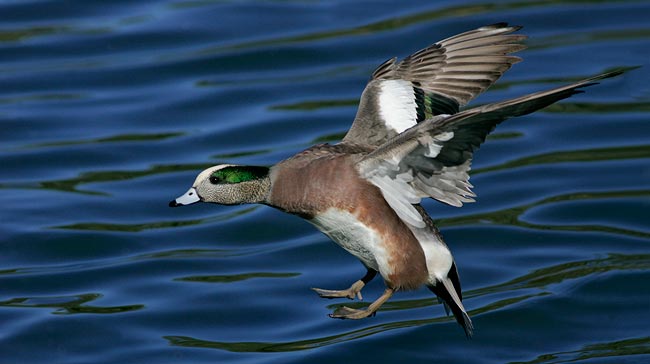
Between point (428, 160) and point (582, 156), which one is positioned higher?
point (428, 160)

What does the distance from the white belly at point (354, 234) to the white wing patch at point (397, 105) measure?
90cm

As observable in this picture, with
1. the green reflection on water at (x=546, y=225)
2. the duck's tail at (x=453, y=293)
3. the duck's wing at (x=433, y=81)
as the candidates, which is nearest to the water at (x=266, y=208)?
the green reflection on water at (x=546, y=225)

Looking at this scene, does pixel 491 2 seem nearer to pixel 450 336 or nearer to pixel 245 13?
pixel 245 13

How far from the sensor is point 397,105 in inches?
306

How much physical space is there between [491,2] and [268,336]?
21.0 feet

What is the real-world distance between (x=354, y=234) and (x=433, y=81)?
1.55 metres

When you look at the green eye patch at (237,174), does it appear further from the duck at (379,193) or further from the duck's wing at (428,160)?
the duck's wing at (428,160)

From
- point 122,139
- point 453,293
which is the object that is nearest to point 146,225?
point 122,139

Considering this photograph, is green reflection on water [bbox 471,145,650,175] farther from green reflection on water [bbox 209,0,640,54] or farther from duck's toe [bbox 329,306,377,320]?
duck's toe [bbox 329,306,377,320]

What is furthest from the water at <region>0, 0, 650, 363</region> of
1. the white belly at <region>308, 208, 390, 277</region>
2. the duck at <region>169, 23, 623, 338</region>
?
the white belly at <region>308, 208, 390, 277</region>

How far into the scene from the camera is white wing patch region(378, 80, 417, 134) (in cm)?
766

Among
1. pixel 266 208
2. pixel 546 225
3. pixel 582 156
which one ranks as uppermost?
pixel 266 208

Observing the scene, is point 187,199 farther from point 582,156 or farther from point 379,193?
point 582,156

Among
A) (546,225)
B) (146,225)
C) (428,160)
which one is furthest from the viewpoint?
(146,225)
